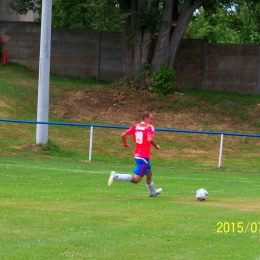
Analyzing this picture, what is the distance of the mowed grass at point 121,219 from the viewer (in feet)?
29.5

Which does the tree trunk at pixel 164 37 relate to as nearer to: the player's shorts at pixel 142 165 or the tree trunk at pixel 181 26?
the tree trunk at pixel 181 26

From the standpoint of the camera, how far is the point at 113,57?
3584 cm

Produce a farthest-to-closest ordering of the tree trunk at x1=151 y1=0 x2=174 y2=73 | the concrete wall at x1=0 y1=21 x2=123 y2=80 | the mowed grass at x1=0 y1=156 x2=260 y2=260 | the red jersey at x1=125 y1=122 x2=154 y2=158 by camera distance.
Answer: the concrete wall at x1=0 y1=21 x2=123 y2=80
the tree trunk at x1=151 y1=0 x2=174 y2=73
the red jersey at x1=125 y1=122 x2=154 y2=158
the mowed grass at x1=0 y1=156 x2=260 y2=260

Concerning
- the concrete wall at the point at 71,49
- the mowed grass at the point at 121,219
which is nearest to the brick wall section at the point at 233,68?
the concrete wall at the point at 71,49

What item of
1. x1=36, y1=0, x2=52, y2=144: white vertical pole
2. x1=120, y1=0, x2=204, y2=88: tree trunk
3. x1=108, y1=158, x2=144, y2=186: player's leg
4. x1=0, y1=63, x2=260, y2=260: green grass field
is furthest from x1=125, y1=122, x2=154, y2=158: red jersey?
x1=120, y1=0, x2=204, y2=88: tree trunk

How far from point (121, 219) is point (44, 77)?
1430 centimetres

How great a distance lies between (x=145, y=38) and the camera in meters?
32.6

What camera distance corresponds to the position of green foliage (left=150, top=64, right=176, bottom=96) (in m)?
32.1

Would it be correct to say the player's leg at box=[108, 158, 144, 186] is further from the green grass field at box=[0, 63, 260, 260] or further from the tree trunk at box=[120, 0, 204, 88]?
the tree trunk at box=[120, 0, 204, 88]

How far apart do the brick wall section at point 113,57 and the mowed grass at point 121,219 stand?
17.3 metres

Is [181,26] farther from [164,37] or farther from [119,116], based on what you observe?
[119,116]

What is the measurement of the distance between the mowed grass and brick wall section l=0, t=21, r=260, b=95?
1727 cm

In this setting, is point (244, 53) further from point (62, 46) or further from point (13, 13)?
point (13, 13)
